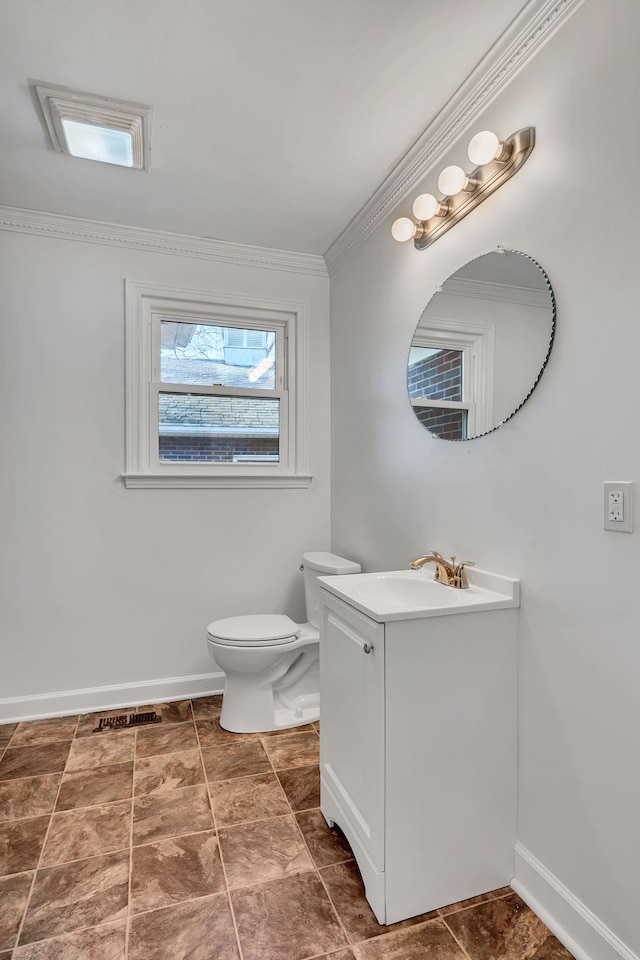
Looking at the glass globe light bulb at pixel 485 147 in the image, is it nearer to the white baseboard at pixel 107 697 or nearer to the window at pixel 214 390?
the window at pixel 214 390

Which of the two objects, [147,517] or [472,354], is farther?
[147,517]

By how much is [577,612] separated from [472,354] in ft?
2.88

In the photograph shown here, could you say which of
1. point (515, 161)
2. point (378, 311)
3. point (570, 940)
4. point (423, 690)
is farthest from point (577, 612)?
point (378, 311)

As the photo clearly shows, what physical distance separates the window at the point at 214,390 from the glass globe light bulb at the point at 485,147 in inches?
62.0

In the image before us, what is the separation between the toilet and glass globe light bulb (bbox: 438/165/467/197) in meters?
1.58

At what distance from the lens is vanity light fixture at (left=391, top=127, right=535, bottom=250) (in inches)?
58.2

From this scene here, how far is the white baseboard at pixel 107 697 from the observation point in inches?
98.2

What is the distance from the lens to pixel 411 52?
1553 mm

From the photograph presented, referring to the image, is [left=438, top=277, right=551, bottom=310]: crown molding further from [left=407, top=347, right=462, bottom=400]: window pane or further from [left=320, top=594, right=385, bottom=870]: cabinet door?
[left=320, top=594, right=385, bottom=870]: cabinet door

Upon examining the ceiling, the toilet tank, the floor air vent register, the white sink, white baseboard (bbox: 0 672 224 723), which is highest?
the ceiling

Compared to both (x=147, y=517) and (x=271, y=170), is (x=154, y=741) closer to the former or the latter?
(x=147, y=517)

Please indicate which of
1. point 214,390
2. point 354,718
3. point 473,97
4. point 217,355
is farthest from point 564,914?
point 217,355

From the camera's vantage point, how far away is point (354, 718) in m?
1.51

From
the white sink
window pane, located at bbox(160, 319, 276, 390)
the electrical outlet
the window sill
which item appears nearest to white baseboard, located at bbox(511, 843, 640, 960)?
the white sink
